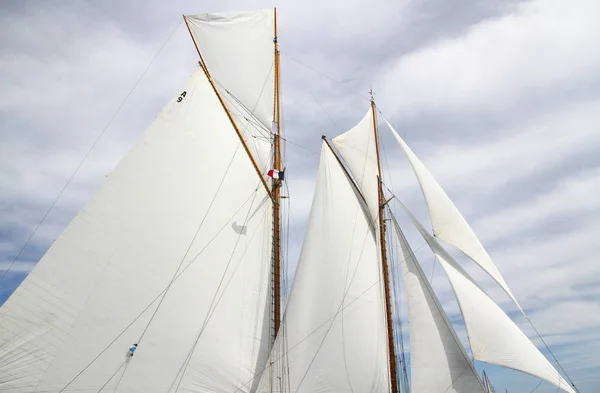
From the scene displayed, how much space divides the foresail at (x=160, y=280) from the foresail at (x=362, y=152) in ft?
18.1

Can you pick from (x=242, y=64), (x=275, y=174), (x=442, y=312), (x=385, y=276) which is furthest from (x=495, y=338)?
(x=242, y=64)

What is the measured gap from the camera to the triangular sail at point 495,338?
17.9 meters

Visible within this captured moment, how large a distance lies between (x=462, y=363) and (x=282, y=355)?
7810mm

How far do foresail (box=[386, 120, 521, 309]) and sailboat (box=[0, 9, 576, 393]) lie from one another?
7cm

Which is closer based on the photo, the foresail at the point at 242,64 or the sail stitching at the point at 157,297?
the sail stitching at the point at 157,297

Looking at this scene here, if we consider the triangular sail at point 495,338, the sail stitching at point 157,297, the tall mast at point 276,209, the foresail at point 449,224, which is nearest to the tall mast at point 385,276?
the foresail at point 449,224

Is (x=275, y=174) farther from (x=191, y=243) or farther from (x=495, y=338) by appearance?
(x=495, y=338)

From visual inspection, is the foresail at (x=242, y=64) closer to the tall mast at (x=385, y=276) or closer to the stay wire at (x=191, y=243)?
the stay wire at (x=191, y=243)

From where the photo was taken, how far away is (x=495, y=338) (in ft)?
60.2

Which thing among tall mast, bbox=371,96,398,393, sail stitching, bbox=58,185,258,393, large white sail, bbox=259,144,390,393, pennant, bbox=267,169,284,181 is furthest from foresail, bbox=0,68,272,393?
tall mast, bbox=371,96,398,393

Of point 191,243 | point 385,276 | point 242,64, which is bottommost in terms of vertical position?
point 385,276

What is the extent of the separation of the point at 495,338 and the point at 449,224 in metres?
5.38

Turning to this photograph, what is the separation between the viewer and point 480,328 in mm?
18703

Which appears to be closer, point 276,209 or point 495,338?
point 495,338
